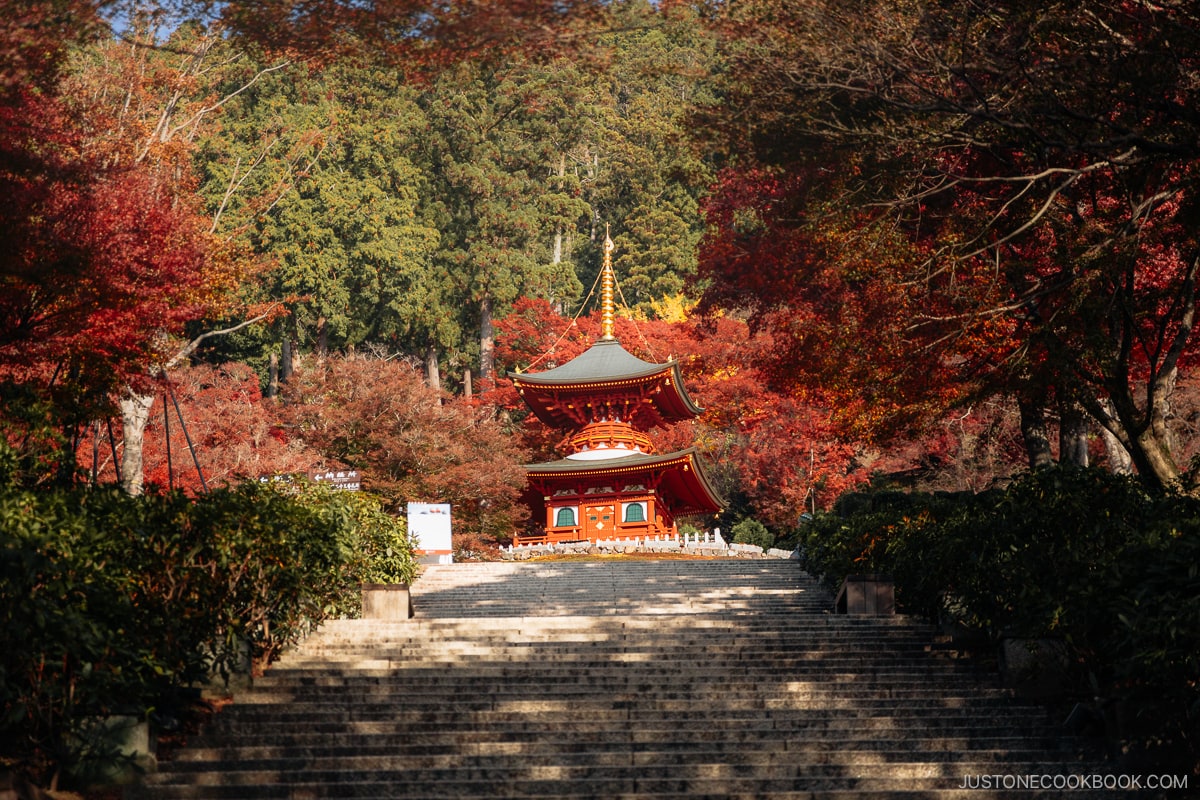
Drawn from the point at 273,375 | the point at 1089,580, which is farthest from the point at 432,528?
the point at 273,375

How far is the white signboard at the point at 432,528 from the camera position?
23.7 metres

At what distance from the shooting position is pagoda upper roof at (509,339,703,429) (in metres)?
32.9

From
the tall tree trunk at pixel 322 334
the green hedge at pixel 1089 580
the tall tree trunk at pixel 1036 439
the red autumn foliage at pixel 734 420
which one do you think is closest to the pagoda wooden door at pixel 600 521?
the red autumn foliage at pixel 734 420

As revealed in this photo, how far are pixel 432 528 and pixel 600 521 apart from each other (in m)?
10.2

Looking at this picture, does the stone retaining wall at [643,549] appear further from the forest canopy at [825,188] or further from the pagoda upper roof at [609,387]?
the forest canopy at [825,188]

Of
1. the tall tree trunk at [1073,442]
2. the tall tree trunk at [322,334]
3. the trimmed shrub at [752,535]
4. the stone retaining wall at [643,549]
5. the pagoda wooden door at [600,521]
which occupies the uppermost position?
the tall tree trunk at [322,334]

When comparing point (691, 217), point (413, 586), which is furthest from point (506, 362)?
point (413, 586)

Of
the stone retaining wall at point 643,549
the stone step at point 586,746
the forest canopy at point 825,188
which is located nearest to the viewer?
the stone step at point 586,746

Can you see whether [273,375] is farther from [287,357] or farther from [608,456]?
[608,456]

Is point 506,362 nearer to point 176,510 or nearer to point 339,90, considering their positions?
point 339,90

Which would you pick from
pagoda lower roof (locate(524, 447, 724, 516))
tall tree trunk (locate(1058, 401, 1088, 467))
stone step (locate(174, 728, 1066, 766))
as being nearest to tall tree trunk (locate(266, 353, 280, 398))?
pagoda lower roof (locate(524, 447, 724, 516))

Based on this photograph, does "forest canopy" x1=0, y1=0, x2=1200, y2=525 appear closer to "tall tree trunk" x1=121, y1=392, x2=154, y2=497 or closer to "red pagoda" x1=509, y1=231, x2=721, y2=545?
"tall tree trunk" x1=121, y1=392, x2=154, y2=497

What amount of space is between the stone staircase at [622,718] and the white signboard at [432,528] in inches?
452

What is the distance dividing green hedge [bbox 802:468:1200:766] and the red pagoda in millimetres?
19602
